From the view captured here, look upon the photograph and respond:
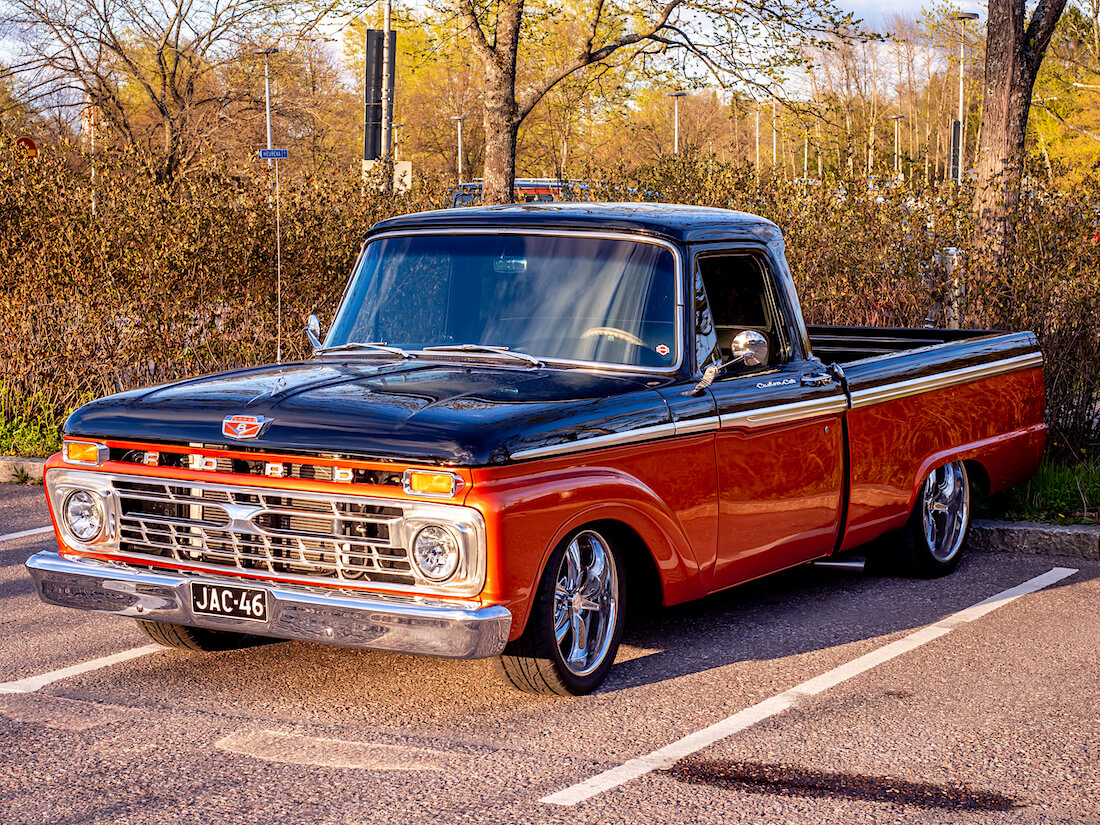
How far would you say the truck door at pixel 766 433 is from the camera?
20.6 ft

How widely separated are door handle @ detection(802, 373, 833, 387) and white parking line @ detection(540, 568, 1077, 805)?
1.25m

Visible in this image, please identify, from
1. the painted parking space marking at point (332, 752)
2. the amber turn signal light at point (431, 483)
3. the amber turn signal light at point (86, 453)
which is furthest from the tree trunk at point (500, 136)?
the painted parking space marking at point (332, 752)

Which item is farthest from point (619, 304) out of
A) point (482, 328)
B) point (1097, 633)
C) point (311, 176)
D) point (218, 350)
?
point (311, 176)

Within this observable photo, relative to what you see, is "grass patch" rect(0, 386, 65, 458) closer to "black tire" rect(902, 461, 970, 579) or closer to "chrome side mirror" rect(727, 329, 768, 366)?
"black tire" rect(902, 461, 970, 579)

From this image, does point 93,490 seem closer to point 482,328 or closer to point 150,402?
point 150,402

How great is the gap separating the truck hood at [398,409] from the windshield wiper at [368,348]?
0.17 m

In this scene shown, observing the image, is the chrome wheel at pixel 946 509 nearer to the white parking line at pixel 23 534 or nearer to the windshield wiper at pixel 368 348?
the windshield wiper at pixel 368 348

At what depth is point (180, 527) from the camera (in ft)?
17.8

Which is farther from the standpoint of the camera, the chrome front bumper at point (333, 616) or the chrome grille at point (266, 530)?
the chrome grille at point (266, 530)

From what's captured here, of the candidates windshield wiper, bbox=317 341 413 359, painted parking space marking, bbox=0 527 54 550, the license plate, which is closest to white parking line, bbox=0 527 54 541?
painted parking space marking, bbox=0 527 54 550

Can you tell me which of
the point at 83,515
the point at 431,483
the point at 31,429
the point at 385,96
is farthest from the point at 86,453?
the point at 385,96

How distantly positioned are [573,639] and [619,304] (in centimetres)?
149

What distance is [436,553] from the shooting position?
16.4 ft

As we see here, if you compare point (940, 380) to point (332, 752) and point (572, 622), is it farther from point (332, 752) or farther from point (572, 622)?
point (332, 752)
